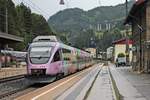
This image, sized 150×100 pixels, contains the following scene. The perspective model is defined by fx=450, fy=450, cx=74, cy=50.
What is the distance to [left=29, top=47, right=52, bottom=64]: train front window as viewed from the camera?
99.5 ft

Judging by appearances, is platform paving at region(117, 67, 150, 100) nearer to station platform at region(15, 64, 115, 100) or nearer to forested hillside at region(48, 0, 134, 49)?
station platform at region(15, 64, 115, 100)

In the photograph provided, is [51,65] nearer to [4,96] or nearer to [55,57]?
[55,57]

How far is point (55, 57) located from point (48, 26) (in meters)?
75.8

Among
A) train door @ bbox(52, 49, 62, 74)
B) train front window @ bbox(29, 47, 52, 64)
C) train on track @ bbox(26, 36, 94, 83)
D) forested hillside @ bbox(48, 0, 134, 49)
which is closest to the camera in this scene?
train on track @ bbox(26, 36, 94, 83)

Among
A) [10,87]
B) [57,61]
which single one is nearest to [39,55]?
[57,61]

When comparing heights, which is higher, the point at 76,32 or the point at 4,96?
the point at 76,32

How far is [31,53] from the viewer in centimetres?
3084

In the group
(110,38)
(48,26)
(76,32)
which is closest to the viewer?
(48,26)

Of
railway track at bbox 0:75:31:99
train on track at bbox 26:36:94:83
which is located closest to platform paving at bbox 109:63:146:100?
train on track at bbox 26:36:94:83

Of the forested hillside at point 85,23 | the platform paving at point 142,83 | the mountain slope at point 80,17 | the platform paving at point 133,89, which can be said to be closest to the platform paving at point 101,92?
the platform paving at point 133,89

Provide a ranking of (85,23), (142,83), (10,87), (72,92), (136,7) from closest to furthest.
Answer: (72,92)
(10,87)
(142,83)
(136,7)
(85,23)

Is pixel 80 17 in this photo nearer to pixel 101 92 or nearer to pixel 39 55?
pixel 39 55

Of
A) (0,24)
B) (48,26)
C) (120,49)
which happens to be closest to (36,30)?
(48,26)

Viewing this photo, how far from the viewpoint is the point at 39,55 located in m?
30.5
